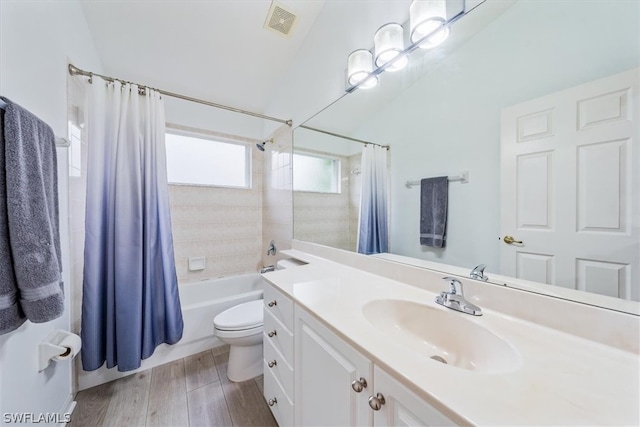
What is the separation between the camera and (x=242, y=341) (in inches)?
60.0

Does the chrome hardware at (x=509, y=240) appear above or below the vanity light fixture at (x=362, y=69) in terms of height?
below

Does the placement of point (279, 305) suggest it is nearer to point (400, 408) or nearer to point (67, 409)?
point (400, 408)

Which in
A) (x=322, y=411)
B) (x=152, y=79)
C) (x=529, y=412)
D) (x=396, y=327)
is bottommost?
(x=322, y=411)

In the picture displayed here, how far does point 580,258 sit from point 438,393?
66 cm

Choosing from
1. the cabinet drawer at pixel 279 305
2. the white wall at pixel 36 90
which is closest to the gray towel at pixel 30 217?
the white wall at pixel 36 90

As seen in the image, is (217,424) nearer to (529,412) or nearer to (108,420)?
(108,420)

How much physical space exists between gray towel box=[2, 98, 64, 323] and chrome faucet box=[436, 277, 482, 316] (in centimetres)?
143

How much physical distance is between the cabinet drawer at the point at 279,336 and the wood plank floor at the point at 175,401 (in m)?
0.49

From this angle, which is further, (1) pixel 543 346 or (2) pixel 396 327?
(2) pixel 396 327

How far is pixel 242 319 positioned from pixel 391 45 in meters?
1.92

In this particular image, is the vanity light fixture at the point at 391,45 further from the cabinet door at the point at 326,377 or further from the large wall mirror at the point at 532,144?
the cabinet door at the point at 326,377

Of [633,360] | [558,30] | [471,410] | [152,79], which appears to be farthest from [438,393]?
[152,79]

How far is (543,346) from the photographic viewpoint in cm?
60

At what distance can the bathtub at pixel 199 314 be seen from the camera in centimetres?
155
